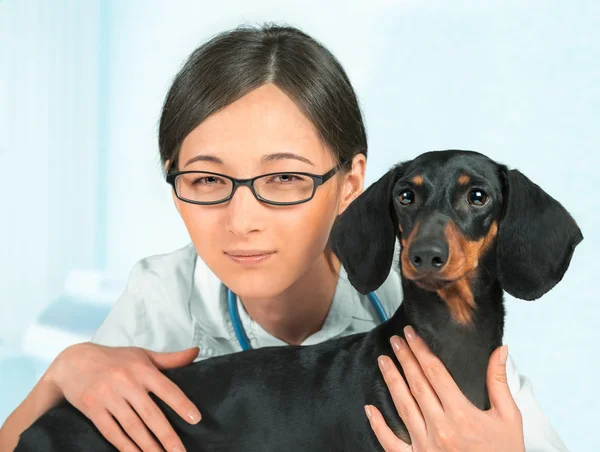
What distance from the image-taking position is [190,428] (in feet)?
6.02

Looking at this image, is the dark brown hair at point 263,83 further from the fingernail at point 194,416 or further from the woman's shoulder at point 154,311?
the fingernail at point 194,416

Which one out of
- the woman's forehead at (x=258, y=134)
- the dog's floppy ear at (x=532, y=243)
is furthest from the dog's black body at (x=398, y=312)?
the woman's forehead at (x=258, y=134)

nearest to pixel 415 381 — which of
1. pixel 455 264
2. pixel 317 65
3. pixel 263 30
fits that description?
pixel 455 264

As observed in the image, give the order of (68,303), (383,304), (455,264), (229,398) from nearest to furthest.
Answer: (455,264)
(229,398)
(383,304)
(68,303)

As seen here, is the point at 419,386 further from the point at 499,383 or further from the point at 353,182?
the point at 353,182

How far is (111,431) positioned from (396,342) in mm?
690

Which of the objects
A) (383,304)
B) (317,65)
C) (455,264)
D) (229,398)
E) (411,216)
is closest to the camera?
(455,264)

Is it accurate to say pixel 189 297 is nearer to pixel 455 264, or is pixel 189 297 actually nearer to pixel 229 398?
pixel 229 398

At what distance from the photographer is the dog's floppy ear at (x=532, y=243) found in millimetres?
1608

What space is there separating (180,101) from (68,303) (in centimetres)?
196

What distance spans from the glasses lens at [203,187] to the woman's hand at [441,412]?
1.99 feet

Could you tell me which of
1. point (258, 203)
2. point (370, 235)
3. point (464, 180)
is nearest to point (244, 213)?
point (258, 203)

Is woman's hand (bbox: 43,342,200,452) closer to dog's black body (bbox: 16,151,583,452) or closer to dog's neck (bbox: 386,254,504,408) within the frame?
dog's black body (bbox: 16,151,583,452)

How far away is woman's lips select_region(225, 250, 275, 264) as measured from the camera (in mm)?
2004
